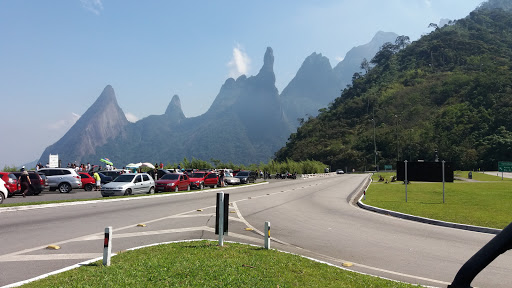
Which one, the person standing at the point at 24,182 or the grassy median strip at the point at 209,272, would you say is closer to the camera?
the grassy median strip at the point at 209,272

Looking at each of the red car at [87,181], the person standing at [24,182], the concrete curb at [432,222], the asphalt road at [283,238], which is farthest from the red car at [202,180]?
the concrete curb at [432,222]

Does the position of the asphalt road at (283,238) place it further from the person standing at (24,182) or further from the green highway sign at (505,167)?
the green highway sign at (505,167)

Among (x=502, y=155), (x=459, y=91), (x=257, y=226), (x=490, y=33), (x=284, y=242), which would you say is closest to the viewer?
(x=284, y=242)

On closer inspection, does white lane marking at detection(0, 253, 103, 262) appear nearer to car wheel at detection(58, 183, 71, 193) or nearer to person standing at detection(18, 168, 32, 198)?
person standing at detection(18, 168, 32, 198)

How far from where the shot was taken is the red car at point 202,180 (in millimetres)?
34188

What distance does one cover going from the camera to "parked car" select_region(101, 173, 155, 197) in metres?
24.0

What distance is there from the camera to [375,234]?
11016mm

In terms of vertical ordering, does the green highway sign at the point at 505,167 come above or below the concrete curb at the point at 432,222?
above

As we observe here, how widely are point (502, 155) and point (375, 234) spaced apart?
9375 centimetres

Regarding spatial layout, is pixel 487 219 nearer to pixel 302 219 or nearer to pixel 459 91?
pixel 302 219

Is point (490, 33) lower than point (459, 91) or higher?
Answer: higher

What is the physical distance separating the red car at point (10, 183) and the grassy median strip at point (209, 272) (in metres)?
19.5

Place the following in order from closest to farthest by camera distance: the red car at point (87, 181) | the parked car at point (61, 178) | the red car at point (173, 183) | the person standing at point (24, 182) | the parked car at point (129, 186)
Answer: the person standing at point (24, 182), the parked car at point (129, 186), the parked car at point (61, 178), the red car at point (173, 183), the red car at point (87, 181)

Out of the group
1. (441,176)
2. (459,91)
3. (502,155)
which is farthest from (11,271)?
(459,91)
